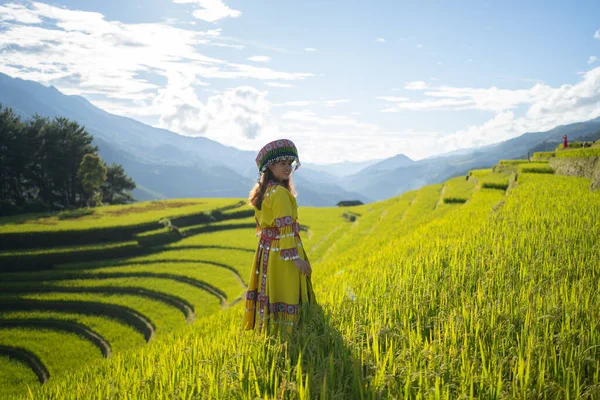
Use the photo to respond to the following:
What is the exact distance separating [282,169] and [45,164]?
154 feet

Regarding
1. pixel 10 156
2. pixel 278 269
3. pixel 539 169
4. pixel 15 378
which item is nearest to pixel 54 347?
pixel 15 378

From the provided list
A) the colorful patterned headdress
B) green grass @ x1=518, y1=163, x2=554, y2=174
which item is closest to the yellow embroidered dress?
the colorful patterned headdress

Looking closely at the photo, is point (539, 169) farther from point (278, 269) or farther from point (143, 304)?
point (143, 304)

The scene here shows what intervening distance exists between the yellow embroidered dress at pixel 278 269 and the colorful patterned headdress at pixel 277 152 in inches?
12.1

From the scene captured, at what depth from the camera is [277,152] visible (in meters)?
4.73

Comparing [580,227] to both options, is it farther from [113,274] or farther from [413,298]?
[113,274]

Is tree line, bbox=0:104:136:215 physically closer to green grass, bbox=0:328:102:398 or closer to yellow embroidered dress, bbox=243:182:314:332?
green grass, bbox=0:328:102:398

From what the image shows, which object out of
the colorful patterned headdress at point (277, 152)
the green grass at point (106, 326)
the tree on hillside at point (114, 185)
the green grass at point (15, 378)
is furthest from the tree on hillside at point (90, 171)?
the colorful patterned headdress at point (277, 152)

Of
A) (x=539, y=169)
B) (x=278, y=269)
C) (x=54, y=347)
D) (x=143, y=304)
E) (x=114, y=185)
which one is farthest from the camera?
(x=114, y=185)

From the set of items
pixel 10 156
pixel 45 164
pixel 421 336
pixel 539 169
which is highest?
pixel 10 156

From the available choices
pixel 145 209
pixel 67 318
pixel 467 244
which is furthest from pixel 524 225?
pixel 145 209

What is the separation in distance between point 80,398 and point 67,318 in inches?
592

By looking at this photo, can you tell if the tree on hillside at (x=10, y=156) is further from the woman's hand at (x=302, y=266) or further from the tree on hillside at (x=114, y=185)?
the woman's hand at (x=302, y=266)

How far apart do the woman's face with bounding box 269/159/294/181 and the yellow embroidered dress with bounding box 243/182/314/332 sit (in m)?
0.13
